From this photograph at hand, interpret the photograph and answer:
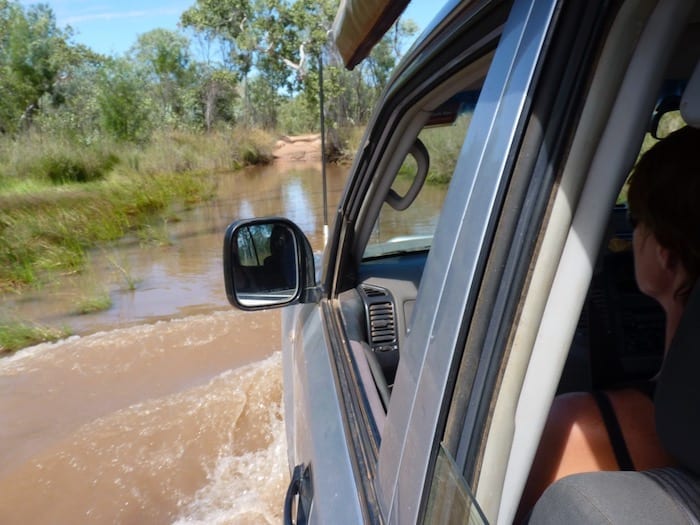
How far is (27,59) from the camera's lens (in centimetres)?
2791

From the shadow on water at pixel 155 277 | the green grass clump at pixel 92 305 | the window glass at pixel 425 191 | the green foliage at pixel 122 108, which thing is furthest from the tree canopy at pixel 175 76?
the window glass at pixel 425 191

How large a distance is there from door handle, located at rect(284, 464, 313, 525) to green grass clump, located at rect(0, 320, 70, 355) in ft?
18.5

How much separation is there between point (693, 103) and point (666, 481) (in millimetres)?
473

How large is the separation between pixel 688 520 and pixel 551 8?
0.63 m

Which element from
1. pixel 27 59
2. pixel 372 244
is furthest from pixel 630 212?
pixel 27 59

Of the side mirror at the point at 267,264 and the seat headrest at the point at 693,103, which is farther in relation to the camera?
the side mirror at the point at 267,264

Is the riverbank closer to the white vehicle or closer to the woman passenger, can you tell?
the white vehicle

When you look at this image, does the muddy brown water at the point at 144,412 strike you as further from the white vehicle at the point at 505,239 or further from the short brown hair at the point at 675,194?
the short brown hair at the point at 675,194

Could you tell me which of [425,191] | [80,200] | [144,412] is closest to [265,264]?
[425,191]

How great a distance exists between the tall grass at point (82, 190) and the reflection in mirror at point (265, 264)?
740cm

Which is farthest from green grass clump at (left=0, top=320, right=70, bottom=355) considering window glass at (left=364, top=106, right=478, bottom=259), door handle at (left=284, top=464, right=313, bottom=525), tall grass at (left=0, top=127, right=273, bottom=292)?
door handle at (left=284, top=464, right=313, bottom=525)

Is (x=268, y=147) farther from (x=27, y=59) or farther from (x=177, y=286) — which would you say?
(x=177, y=286)

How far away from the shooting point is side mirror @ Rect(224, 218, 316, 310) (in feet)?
6.05

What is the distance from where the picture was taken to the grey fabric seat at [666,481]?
74 centimetres
